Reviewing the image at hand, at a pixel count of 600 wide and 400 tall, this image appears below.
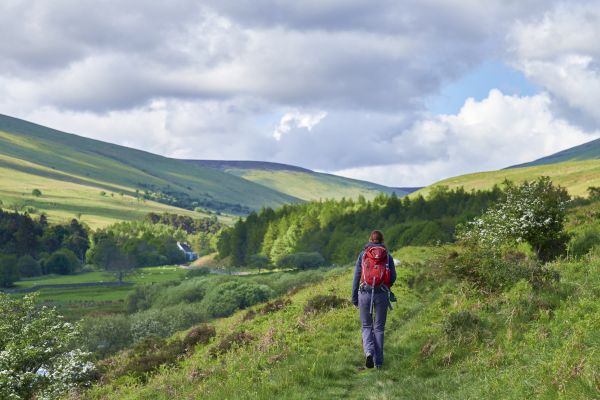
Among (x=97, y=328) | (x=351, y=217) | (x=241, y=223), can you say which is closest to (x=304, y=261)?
(x=351, y=217)

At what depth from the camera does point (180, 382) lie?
53.9ft

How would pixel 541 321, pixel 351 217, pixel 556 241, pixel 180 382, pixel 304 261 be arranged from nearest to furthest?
pixel 541 321 < pixel 180 382 < pixel 556 241 < pixel 304 261 < pixel 351 217

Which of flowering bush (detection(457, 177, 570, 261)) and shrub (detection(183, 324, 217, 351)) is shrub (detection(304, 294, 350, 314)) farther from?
flowering bush (detection(457, 177, 570, 261))

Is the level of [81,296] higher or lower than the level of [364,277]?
lower

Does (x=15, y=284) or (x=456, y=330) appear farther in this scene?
(x=15, y=284)

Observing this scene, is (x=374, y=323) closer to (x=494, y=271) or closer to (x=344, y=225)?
(x=494, y=271)

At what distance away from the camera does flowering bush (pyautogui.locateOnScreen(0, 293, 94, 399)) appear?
26.1m

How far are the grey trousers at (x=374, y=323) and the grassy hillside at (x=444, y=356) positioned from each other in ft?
1.67

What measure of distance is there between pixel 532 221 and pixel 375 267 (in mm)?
12817

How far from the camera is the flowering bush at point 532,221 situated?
2511cm

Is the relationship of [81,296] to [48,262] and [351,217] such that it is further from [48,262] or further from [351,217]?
[351,217]

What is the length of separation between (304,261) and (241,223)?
48.4 m

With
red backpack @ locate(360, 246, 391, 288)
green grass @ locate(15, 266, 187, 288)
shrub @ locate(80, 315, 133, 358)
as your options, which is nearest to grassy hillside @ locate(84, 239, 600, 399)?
red backpack @ locate(360, 246, 391, 288)

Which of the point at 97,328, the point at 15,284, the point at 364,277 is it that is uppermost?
the point at 364,277
